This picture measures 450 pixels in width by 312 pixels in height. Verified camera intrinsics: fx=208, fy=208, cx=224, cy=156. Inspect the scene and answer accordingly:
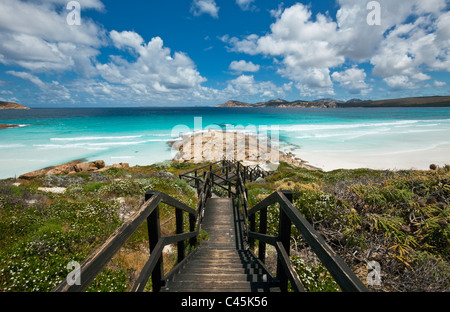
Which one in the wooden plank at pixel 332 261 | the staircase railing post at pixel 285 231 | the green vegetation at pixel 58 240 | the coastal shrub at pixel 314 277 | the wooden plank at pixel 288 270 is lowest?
the coastal shrub at pixel 314 277

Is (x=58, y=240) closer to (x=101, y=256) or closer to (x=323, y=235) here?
(x=101, y=256)

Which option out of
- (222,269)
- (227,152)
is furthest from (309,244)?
(227,152)

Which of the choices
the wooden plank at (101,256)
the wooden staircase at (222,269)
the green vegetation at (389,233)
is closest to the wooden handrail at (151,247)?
the wooden plank at (101,256)

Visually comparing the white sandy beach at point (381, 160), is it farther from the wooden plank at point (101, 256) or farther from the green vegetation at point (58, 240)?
the wooden plank at point (101, 256)

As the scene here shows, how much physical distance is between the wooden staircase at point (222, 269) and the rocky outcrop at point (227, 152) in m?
19.5

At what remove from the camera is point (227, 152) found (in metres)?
32.3

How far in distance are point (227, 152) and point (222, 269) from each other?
94.2ft

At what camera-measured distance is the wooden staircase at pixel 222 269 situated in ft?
9.57

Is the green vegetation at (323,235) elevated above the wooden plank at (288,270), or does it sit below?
below

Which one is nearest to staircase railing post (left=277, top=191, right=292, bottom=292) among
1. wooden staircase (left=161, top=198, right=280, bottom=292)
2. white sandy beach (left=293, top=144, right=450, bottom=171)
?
wooden staircase (left=161, top=198, right=280, bottom=292)

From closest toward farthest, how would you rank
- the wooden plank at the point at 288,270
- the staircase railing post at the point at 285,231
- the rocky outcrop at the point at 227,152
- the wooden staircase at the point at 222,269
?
1. the wooden plank at the point at 288,270
2. the staircase railing post at the point at 285,231
3. the wooden staircase at the point at 222,269
4. the rocky outcrop at the point at 227,152

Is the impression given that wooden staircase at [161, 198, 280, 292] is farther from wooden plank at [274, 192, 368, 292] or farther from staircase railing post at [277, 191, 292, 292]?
wooden plank at [274, 192, 368, 292]
